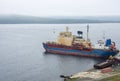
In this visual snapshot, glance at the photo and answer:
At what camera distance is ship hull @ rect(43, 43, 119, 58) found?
Result: 70188 mm

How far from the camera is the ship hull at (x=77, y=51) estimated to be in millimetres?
70188

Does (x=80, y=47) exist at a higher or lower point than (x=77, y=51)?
higher

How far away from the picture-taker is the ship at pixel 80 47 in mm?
70625

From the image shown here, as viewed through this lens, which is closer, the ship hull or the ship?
the ship hull

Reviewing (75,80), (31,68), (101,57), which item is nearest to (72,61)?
(101,57)

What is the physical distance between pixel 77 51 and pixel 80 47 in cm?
165

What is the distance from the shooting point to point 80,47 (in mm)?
74000

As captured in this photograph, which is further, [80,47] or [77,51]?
[77,51]

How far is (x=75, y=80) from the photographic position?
40.7m

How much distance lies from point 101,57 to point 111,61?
17.9m

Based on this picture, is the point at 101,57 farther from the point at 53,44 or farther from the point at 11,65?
the point at 11,65

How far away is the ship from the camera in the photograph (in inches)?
2781

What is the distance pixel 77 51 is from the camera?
75062 millimetres

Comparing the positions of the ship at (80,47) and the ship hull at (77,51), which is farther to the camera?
the ship at (80,47)
